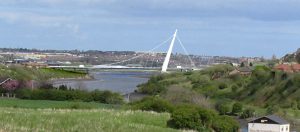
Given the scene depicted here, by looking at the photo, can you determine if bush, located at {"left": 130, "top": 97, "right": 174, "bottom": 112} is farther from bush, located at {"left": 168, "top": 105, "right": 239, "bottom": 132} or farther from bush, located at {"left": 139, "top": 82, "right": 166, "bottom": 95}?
bush, located at {"left": 139, "top": 82, "right": 166, "bottom": 95}

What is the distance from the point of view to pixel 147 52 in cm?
16712

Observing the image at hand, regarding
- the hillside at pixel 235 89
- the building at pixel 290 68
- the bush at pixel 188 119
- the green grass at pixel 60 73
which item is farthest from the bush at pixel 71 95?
the green grass at pixel 60 73

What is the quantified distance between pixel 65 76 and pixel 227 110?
82838 millimetres

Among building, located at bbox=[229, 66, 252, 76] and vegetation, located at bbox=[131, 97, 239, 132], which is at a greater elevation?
building, located at bbox=[229, 66, 252, 76]

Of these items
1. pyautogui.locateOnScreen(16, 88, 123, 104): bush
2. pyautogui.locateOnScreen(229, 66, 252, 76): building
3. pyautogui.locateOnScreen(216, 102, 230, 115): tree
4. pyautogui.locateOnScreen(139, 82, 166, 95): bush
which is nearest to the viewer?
pyautogui.locateOnScreen(216, 102, 230, 115): tree

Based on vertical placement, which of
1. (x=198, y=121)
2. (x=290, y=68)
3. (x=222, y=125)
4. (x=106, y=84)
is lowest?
(x=106, y=84)

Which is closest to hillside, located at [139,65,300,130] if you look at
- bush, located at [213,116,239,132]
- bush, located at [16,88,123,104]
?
bush, located at [16,88,123,104]

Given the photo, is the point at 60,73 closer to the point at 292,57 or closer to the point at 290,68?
the point at 292,57

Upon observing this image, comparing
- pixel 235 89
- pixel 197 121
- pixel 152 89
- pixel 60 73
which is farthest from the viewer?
pixel 60 73

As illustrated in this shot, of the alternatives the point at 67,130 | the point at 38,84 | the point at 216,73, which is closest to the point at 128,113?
the point at 67,130

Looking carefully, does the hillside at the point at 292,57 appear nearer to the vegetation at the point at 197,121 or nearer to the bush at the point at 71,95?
the bush at the point at 71,95

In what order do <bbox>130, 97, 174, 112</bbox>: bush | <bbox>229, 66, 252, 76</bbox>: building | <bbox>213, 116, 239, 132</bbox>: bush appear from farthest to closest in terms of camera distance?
<bbox>229, 66, 252, 76</bbox>: building
<bbox>130, 97, 174, 112</bbox>: bush
<bbox>213, 116, 239, 132</bbox>: bush

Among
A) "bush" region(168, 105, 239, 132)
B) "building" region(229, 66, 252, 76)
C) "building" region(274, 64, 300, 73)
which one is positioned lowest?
Answer: "bush" region(168, 105, 239, 132)

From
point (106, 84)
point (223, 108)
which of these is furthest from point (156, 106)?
point (106, 84)
